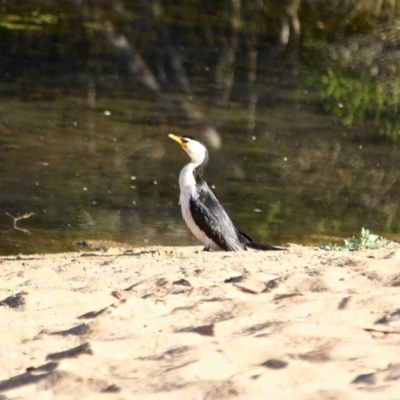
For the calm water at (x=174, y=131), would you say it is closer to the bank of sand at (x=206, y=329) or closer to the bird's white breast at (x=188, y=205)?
the bird's white breast at (x=188, y=205)

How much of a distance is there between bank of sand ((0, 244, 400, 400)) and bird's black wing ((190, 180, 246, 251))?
160 centimetres

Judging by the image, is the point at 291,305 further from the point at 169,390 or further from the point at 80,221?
the point at 80,221

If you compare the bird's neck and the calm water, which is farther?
the calm water

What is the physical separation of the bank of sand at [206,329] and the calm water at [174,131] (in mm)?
3398

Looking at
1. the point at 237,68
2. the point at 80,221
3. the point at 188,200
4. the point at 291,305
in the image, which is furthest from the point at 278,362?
the point at 237,68

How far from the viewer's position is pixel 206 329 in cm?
473

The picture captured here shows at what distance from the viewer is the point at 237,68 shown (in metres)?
16.3

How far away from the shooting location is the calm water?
1045cm

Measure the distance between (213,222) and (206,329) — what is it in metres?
3.92

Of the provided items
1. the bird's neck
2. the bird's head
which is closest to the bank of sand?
the bird's neck

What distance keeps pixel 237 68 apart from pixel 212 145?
4078 millimetres

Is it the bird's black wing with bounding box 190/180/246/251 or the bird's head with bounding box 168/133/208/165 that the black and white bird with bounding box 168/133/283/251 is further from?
the bird's head with bounding box 168/133/208/165

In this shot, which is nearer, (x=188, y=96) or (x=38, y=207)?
(x=38, y=207)

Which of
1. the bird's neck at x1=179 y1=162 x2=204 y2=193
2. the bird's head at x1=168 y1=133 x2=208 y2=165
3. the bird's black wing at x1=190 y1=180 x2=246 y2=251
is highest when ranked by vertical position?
the bird's head at x1=168 y1=133 x2=208 y2=165
